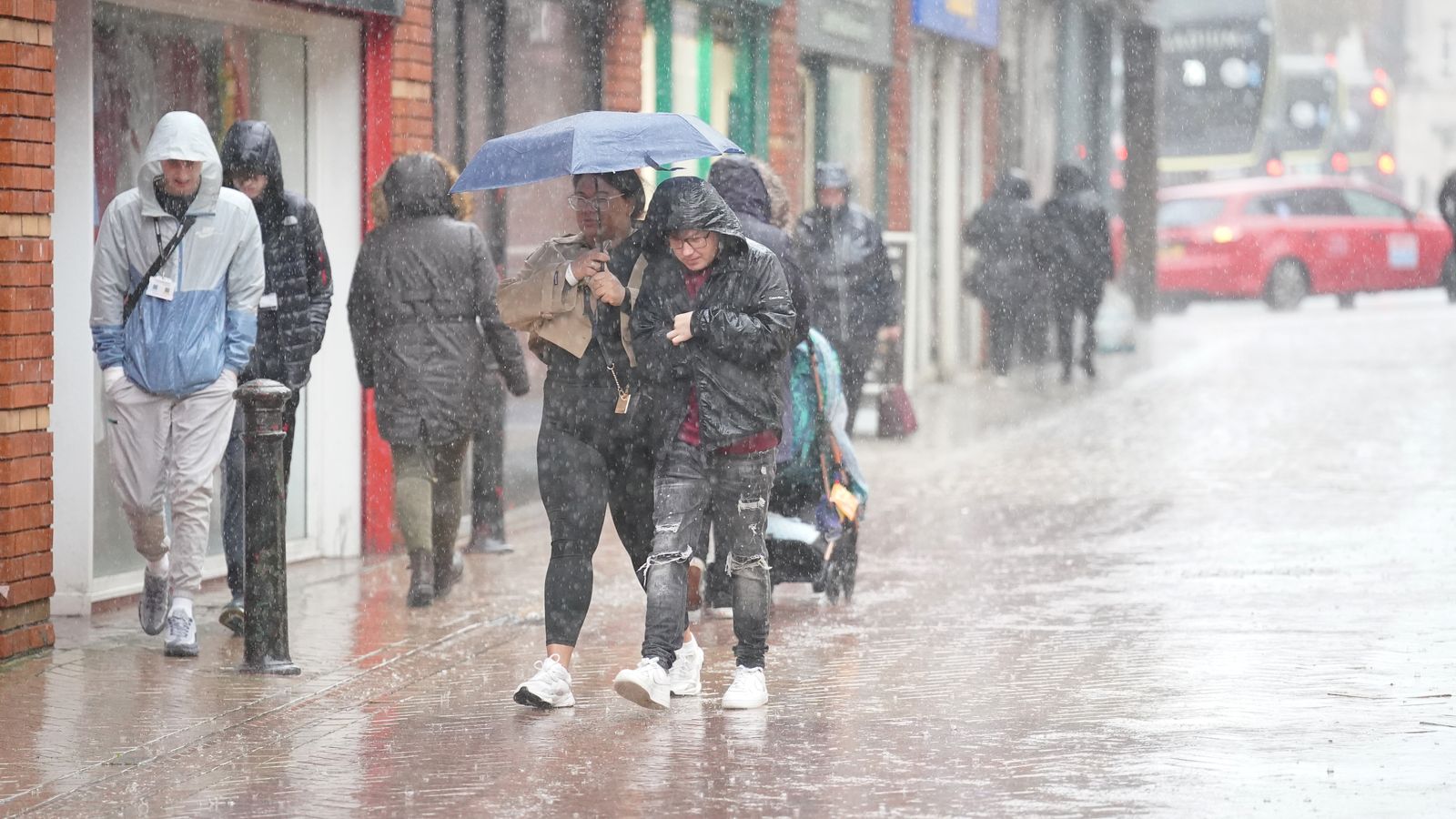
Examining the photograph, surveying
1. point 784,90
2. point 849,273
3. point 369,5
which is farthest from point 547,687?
point 784,90

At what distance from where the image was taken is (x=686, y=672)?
7.38 meters

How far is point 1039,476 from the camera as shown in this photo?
45.8 ft

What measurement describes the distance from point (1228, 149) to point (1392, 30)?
121ft

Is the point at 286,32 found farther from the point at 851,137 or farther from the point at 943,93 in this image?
the point at 943,93

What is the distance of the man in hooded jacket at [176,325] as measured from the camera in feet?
26.7

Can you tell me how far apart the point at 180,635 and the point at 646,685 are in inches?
86.3

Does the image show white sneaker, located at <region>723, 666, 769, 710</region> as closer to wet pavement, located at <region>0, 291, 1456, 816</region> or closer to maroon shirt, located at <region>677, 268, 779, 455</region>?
wet pavement, located at <region>0, 291, 1456, 816</region>

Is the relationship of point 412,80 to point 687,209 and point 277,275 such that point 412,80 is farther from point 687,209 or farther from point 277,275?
point 687,209

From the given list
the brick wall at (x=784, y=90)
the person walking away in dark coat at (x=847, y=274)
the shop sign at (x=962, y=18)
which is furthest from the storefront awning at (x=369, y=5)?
the shop sign at (x=962, y=18)

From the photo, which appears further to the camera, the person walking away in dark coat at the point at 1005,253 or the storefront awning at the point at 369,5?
the person walking away in dark coat at the point at 1005,253

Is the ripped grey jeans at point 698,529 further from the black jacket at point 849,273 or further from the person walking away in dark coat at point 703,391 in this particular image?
the black jacket at point 849,273

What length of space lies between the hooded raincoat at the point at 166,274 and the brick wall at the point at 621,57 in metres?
6.10

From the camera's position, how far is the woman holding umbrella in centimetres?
698

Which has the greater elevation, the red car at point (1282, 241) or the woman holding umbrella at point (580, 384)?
the red car at point (1282, 241)
